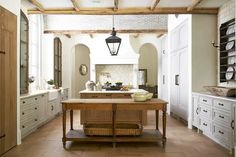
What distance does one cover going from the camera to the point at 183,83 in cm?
720

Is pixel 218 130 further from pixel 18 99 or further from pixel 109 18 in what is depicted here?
pixel 109 18

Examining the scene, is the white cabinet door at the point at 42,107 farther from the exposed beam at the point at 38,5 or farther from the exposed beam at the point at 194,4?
the exposed beam at the point at 194,4

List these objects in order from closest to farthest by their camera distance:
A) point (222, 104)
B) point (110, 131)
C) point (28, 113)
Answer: point (222, 104) → point (110, 131) → point (28, 113)

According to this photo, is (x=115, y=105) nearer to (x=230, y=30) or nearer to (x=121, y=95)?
(x=121, y=95)

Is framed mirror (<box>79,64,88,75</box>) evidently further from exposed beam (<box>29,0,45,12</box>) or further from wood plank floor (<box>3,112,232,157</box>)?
wood plank floor (<box>3,112,232,157</box>)

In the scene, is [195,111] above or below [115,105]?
below

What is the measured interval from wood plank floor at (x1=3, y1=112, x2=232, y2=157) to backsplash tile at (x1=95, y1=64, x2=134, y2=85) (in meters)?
5.73

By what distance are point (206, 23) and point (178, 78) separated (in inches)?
72.0

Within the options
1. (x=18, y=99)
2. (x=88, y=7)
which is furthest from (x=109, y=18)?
(x=18, y=99)

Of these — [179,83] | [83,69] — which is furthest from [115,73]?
[179,83]

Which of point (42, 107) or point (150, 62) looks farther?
point (150, 62)

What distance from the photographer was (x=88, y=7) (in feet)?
21.3

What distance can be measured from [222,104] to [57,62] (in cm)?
695

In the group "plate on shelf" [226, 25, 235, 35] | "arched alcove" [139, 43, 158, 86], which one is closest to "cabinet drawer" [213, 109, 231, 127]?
"plate on shelf" [226, 25, 235, 35]
